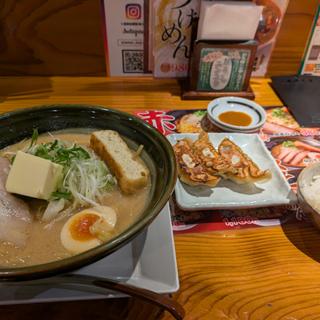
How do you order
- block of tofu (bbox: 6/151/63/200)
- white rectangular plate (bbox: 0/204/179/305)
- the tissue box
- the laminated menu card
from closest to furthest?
white rectangular plate (bbox: 0/204/179/305) → block of tofu (bbox: 6/151/63/200) → the tissue box → the laminated menu card

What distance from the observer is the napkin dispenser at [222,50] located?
5.11 ft

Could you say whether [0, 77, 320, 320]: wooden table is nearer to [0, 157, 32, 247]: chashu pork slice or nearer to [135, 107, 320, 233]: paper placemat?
[135, 107, 320, 233]: paper placemat

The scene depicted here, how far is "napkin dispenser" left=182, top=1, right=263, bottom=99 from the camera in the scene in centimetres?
156

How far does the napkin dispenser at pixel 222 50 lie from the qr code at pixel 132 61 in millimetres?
326

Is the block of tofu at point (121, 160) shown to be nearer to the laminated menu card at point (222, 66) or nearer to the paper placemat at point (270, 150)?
the paper placemat at point (270, 150)

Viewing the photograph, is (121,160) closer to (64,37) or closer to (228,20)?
(228,20)

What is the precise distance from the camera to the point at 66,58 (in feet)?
6.22

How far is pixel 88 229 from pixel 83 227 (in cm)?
2

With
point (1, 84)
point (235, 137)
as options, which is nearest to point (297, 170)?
point (235, 137)

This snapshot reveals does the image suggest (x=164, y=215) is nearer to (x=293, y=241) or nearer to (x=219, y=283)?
(x=219, y=283)

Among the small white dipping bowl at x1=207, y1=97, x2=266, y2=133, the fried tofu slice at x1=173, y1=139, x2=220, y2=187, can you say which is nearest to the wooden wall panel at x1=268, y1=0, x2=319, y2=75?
the small white dipping bowl at x1=207, y1=97, x2=266, y2=133

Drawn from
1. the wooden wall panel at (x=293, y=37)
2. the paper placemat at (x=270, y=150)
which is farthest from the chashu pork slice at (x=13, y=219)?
the wooden wall panel at (x=293, y=37)

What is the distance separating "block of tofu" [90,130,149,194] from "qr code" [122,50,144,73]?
860 mm

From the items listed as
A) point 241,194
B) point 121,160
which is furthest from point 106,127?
point 241,194
